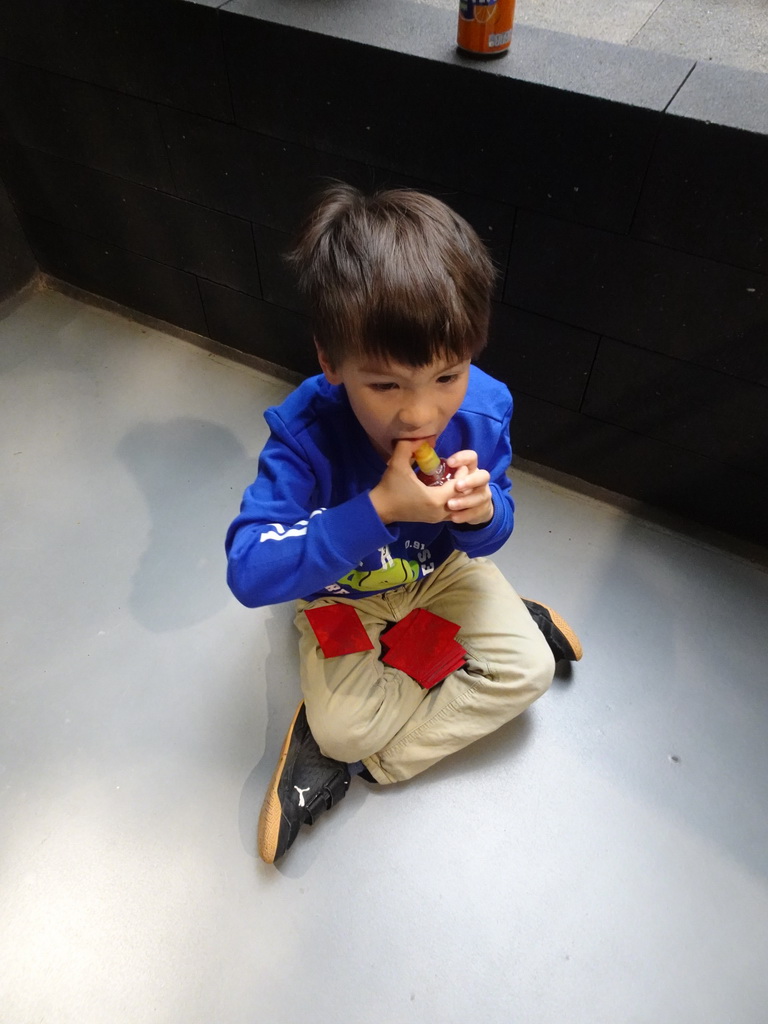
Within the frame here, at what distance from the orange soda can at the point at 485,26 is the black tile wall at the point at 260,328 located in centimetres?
60

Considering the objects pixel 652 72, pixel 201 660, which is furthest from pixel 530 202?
pixel 201 660

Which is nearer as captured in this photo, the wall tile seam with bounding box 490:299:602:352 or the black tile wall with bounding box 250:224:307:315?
the wall tile seam with bounding box 490:299:602:352

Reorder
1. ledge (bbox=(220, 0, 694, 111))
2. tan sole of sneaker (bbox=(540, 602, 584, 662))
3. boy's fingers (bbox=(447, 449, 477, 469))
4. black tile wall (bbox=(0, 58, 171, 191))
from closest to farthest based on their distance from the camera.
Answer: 1. boy's fingers (bbox=(447, 449, 477, 469))
2. ledge (bbox=(220, 0, 694, 111))
3. tan sole of sneaker (bbox=(540, 602, 584, 662))
4. black tile wall (bbox=(0, 58, 171, 191))

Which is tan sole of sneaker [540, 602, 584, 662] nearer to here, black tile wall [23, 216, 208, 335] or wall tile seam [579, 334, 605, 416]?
wall tile seam [579, 334, 605, 416]

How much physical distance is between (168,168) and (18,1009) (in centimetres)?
131

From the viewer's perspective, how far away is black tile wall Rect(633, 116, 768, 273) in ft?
2.74

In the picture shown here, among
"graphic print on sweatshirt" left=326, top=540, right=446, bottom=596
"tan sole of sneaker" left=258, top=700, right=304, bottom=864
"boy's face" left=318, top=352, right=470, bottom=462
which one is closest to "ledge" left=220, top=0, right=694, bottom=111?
"boy's face" left=318, top=352, right=470, bottom=462

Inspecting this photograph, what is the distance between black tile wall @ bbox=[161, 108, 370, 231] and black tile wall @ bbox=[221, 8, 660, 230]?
3 centimetres

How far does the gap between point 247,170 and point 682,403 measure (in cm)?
81

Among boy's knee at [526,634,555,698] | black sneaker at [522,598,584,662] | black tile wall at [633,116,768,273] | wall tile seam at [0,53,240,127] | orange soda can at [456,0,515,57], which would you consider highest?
orange soda can at [456,0,515,57]

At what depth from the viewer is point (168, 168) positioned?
1315mm

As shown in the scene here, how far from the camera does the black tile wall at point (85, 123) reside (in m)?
1.27

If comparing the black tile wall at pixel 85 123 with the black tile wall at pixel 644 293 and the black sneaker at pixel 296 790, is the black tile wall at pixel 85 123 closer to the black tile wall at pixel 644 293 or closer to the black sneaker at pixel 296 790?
the black tile wall at pixel 644 293

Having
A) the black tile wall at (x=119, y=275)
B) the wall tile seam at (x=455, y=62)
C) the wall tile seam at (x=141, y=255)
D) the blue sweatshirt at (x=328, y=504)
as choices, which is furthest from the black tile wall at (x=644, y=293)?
the black tile wall at (x=119, y=275)
